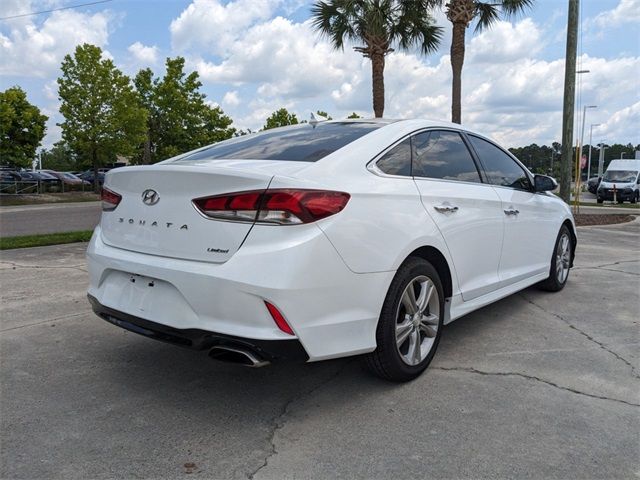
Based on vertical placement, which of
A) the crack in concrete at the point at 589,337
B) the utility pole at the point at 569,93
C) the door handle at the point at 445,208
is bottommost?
the crack in concrete at the point at 589,337

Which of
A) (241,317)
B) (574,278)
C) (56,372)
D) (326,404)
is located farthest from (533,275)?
(56,372)

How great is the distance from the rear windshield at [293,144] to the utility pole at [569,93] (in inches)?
507

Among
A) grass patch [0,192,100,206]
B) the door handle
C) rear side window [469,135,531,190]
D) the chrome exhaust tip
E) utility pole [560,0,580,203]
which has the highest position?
utility pole [560,0,580,203]

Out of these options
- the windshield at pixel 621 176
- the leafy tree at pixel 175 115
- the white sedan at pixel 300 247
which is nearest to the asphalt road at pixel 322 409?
the white sedan at pixel 300 247

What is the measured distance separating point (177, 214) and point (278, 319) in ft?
2.64

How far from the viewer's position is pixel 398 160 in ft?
11.2

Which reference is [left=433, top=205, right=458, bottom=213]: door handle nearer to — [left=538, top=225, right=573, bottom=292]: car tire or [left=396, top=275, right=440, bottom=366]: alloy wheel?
[left=396, top=275, right=440, bottom=366]: alloy wheel

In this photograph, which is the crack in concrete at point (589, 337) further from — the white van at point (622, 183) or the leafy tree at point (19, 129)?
the leafy tree at point (19, 129)

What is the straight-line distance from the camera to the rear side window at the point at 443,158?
362 centimetres

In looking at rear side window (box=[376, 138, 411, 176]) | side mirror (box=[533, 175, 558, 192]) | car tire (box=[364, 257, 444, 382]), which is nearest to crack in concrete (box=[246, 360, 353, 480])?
car tire (box=[364, 257, 444, 382])

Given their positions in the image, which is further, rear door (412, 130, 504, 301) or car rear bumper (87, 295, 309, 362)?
rear door (412, 130, 504, 301)

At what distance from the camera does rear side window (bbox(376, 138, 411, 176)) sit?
10.7ft

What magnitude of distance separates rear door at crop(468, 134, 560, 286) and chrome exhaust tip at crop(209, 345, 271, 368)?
2.44 m

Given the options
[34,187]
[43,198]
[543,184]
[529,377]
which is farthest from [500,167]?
[34,187]
